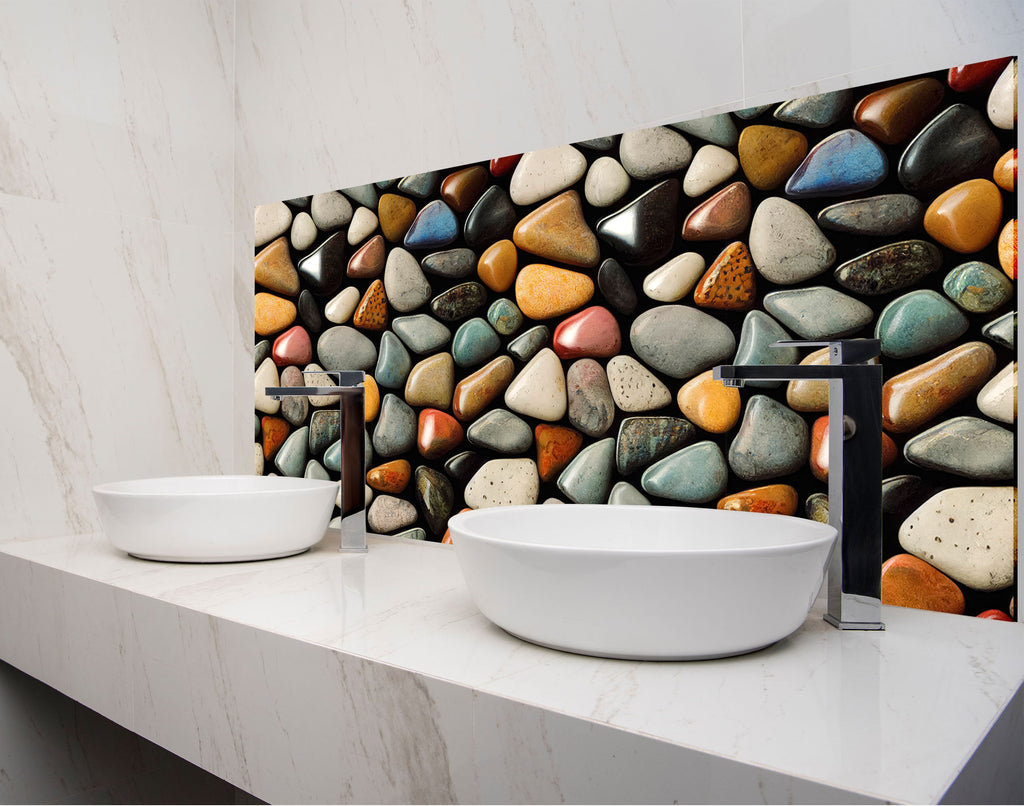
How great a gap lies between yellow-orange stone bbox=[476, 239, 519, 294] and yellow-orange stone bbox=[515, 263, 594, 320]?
24mm

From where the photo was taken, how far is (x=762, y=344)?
1.19 metres

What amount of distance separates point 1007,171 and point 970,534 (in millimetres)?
473

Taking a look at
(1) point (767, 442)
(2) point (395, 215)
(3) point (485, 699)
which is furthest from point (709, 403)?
(2) point (395, 215)

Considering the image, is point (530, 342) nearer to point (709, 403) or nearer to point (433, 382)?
point (433, 382)

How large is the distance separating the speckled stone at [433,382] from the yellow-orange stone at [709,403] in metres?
0.49

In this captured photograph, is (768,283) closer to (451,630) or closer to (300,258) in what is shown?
(451,630)

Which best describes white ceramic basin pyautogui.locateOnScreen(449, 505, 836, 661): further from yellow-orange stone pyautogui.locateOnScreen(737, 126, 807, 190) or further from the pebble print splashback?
yellow-orange stone pyautogui.locateOnScreen(737, 126, 807, 190)

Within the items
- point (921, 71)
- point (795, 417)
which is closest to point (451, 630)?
point (795, 417)

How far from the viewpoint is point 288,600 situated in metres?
1.12

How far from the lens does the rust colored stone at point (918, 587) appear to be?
3.42 feet

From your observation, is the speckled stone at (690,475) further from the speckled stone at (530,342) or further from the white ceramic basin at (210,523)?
the white ceramic basin at (210,523)

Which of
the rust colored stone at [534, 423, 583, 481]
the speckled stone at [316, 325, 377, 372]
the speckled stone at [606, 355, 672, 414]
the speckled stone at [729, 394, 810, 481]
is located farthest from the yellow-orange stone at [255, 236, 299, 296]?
the speckled stone at [729, 394, 810, 481]

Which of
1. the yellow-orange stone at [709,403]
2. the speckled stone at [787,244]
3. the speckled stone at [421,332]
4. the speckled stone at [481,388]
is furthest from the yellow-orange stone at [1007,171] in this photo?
the speckled stone at [421,332]

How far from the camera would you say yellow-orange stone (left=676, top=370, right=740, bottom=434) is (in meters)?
1.23
